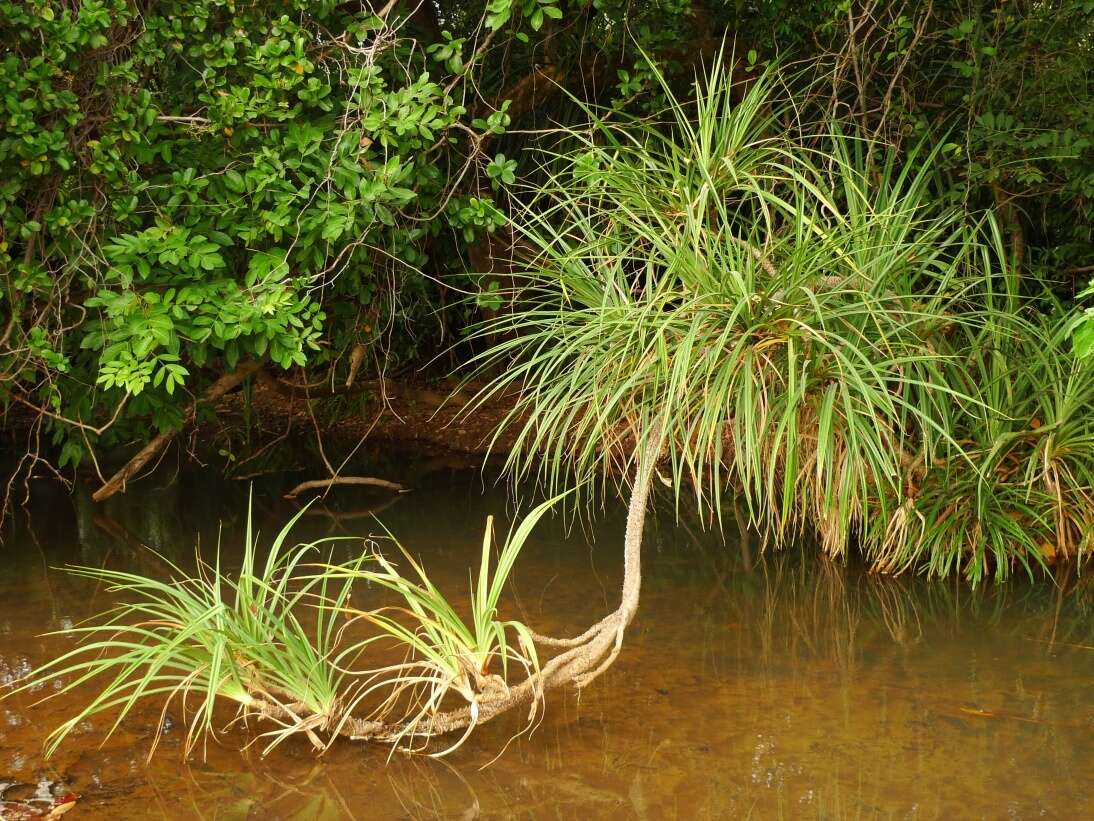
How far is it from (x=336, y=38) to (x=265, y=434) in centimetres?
301

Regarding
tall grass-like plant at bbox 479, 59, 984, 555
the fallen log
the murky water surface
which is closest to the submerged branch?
the fallen log

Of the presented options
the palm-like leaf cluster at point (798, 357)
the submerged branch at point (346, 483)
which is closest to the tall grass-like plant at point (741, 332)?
the palm-like leaf cluster at point (798, 357)

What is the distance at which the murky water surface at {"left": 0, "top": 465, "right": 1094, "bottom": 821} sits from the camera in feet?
8.52

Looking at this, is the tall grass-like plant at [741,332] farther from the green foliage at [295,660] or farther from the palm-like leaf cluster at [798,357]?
the green foliage at [295,660]

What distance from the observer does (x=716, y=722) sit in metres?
2.96

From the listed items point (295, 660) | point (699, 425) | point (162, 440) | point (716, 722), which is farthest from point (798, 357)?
point (162, 440)

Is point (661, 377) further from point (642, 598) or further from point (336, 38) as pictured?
point (336, 38)

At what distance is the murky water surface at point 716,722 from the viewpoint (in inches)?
102

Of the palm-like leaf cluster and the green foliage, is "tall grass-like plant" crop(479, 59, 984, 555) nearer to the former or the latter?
the palm-like leaf cluster

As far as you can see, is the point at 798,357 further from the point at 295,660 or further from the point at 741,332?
the point at 295,660

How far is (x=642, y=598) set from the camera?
12.9ft

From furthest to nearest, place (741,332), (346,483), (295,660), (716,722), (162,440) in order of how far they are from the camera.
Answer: (346,483), (162,440), (741,332), (716,722), (295,660)

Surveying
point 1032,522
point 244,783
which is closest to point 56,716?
point 244,783

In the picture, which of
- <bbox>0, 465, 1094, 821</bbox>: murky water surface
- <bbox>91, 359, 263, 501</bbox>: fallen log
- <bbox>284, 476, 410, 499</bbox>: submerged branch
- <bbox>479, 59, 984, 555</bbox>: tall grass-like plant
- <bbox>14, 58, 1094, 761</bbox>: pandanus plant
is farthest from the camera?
<bbox>284, 476, 410, 499</bbox>: submerged branch
